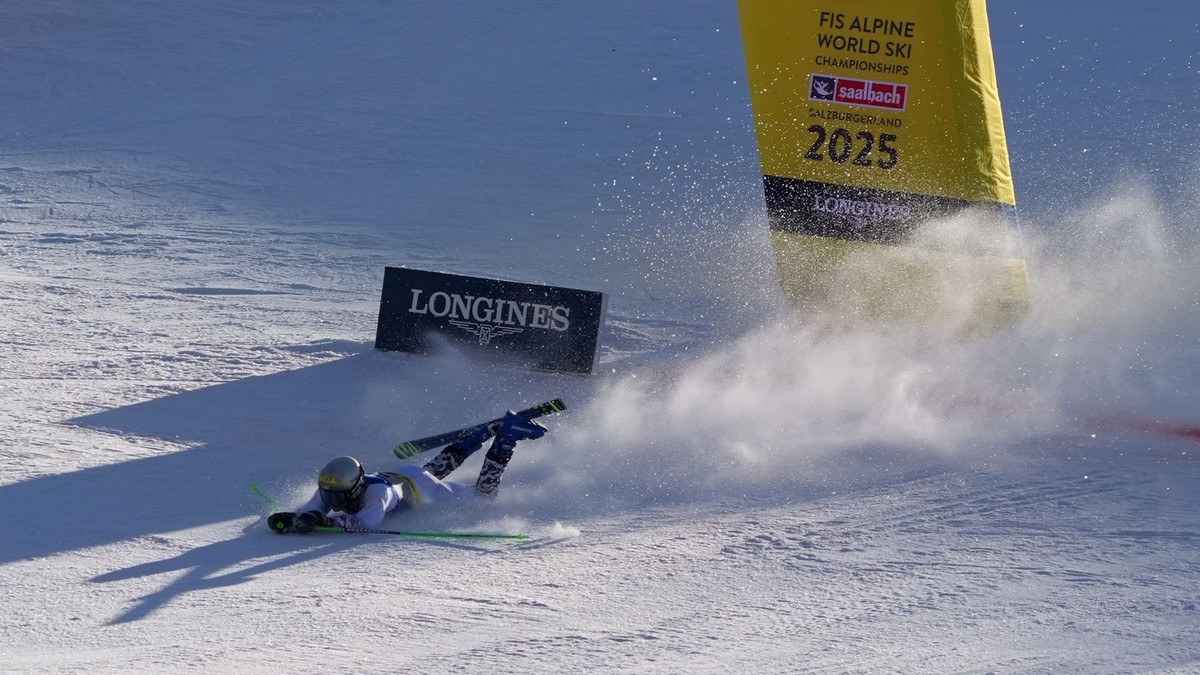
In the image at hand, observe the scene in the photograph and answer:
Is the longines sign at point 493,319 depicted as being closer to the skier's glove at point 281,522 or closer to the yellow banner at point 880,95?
the yellow banner at point 880,95

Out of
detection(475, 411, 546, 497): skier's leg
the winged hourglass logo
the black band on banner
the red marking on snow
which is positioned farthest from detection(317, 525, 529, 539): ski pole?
the red marking on snow

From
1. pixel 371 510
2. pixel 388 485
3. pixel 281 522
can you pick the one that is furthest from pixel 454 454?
pixel 281 522

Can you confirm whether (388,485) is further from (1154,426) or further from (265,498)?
(1154,426)

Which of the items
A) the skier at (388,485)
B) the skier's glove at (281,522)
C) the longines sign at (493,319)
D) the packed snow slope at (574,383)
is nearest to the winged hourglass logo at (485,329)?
the longines sign at (493,319)

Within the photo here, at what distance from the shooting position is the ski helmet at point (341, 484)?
6.62 metres

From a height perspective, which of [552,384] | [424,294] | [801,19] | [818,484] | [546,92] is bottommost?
[818,484]

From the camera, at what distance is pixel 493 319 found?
30.6ft

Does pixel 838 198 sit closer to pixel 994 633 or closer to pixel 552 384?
pixel 552 384

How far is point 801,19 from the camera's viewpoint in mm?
8992

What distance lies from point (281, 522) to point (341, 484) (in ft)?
1.13

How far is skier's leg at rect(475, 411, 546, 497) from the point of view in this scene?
23.5ft

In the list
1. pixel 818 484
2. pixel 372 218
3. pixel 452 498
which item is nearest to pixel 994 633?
pixel 818 484

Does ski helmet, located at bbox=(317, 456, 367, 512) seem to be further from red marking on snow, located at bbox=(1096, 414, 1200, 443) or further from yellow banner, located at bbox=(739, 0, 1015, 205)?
red marking on snow, located at bbox=(1096, 414, 1200, 443)

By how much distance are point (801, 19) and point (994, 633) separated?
4.95m
